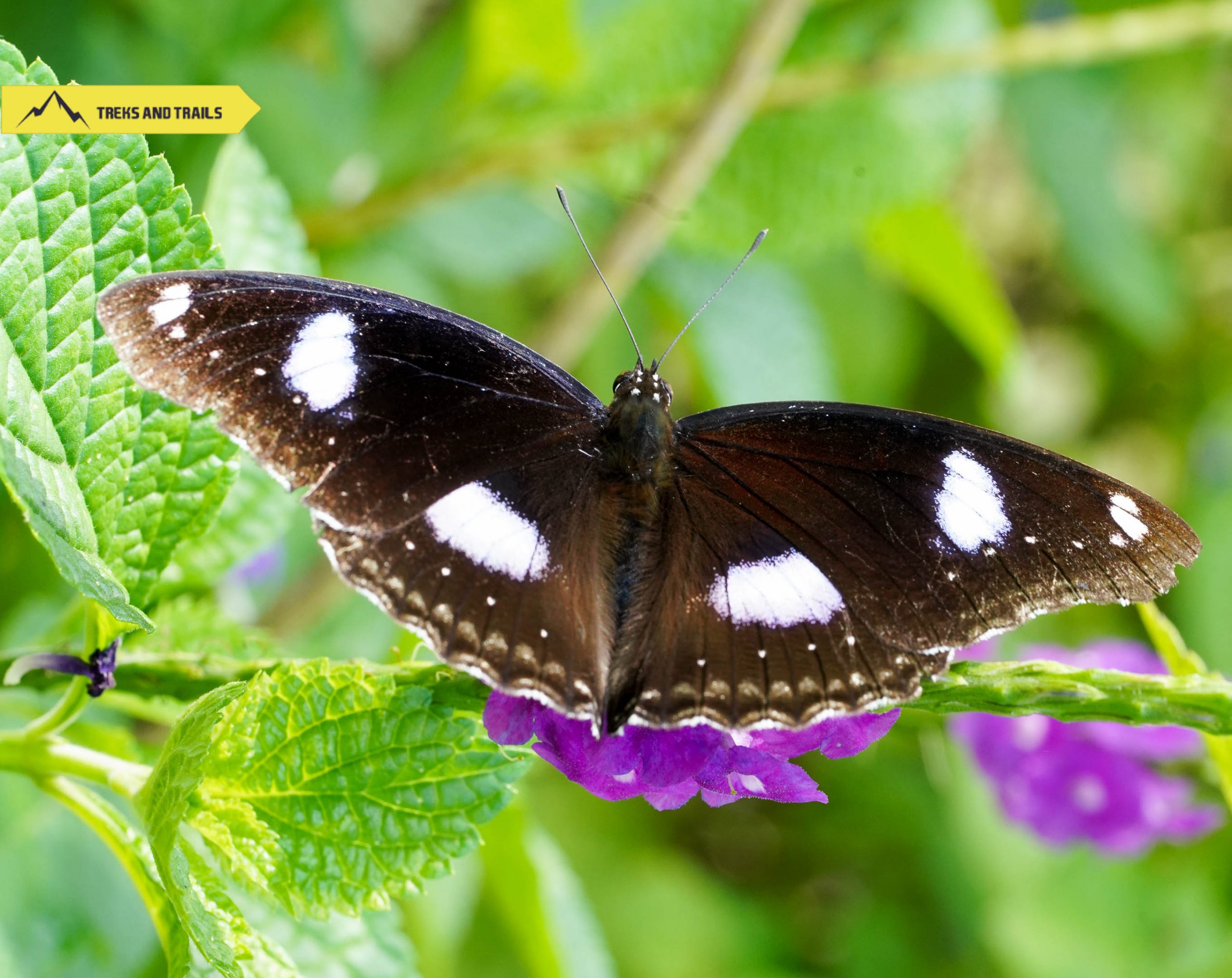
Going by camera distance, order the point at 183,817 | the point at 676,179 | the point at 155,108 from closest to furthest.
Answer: the point at 183,817, the point at 155,108, the point at 676,179

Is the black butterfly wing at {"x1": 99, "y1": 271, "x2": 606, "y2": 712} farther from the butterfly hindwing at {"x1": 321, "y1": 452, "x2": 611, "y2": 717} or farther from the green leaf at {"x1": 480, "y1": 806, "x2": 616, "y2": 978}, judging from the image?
the green leaf at {"x1": 480, "y1": 806, "x2": 616, "y2": 978}

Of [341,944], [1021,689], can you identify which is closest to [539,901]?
[341,944]

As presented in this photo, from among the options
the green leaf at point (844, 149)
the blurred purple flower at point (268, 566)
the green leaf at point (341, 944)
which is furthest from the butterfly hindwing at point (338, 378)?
the blurred purple flower at point (268, 566)

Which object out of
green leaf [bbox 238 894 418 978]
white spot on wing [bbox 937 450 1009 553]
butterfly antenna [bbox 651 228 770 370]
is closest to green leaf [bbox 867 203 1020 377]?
butterfly antenna [bbox 651 228 770 370]

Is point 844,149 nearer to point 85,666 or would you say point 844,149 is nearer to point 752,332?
point 752,332

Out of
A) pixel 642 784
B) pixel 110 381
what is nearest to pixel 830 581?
pixel 642 784

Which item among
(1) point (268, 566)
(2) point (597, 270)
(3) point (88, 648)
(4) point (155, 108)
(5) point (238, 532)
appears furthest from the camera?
(1) point (268, 566)

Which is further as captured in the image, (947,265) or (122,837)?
(947,265)
